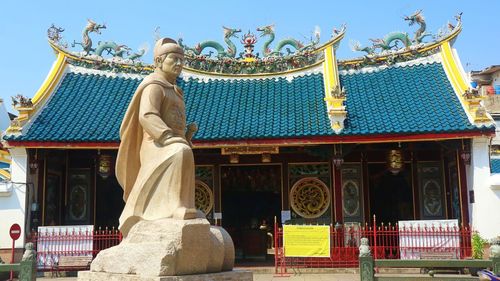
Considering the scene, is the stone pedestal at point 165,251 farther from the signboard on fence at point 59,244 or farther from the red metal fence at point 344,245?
the signboard on fence at point 59,244

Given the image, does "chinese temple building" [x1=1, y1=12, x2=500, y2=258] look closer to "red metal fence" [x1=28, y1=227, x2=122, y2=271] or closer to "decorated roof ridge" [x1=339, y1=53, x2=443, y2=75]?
"decorated roof ridge" [x1=339, y1=53, x2=443, y2=75]

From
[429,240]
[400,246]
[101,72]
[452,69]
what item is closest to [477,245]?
[429,240]

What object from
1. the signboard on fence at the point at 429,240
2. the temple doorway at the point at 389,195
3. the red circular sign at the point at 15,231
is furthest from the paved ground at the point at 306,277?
the temple doorway at the point at 389,195

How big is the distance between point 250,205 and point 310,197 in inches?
119

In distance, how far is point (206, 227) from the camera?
5.04 metres

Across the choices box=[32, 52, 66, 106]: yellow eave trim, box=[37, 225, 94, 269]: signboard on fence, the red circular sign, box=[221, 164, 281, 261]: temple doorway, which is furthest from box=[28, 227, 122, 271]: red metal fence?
box=[221, 164, 281, 261]: temple doorway

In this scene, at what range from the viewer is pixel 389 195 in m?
16.0

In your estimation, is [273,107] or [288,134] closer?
[288,134]

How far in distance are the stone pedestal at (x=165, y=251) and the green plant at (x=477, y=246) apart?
841 cm

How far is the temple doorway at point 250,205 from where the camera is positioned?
1590 centimetres

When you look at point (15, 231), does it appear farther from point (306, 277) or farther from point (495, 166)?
point (495, 166)

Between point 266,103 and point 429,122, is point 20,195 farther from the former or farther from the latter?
point 429,122

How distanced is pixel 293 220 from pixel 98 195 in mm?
5823

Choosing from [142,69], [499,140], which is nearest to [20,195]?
[142,69]
